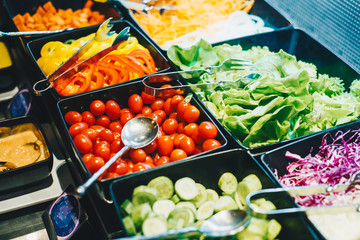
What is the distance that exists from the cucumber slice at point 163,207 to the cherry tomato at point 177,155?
1.03 ft

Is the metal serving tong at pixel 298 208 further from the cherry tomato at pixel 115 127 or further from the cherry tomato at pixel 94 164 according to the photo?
the cherry tomato at pixel 115 127

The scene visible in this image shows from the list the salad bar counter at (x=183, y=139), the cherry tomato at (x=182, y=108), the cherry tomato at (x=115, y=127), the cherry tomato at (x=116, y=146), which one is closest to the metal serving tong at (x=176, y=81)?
the salad bar counter at (x=183, y=139)

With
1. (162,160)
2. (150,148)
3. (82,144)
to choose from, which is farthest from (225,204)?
(82,144)

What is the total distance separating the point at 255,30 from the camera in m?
2.53

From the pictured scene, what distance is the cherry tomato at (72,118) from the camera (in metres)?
1.68

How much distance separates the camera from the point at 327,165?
1.48 meters

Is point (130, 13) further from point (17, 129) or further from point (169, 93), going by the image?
point (17, 129)

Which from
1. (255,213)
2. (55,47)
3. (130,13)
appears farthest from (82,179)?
(130,13)

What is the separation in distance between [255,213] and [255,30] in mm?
1812

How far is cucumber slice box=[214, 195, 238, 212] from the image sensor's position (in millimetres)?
1246

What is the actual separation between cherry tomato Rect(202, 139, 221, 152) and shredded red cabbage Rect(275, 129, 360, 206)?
0.34 metres

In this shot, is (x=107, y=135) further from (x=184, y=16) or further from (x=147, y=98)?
(x=184, y=16)

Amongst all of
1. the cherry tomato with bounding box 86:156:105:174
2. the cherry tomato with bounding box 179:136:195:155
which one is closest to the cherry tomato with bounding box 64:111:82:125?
the cherry tomato with bounding box 86:156:105:174

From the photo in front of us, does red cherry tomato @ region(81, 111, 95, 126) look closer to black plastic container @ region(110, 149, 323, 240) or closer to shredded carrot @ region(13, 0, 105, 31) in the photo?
black plastic container @ region(110, 149, 323, 240)
